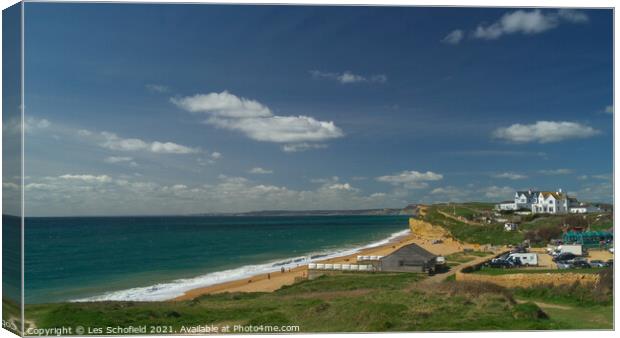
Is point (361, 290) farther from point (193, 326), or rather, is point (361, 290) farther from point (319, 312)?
point (193, 326)

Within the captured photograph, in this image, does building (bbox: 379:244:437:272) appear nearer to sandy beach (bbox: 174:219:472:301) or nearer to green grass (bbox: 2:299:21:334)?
sandy beach (bbox: 174:219:472:301)

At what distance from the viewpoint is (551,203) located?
1186 centimetres

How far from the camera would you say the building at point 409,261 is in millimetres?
12273

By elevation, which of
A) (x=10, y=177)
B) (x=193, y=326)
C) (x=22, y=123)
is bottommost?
(x=193, y=326)

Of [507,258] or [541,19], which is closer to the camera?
[541,19]

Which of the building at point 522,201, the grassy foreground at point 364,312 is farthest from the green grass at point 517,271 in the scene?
the building at point 522,201

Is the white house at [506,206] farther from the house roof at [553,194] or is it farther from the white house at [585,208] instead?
the white house at [585,208]

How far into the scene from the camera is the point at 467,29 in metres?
10.7

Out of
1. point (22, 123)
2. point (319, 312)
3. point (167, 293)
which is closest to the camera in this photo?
point (22, 123)

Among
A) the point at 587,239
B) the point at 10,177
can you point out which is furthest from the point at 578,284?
the point at 10,177

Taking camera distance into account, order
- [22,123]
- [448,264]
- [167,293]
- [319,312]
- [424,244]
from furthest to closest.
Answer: [424,244] < [448,264] < [167,293] < [319,312] < [22,123]

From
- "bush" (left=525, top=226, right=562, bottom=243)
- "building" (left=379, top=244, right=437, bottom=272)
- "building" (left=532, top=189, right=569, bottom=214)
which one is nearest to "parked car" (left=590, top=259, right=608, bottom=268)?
"bush" (left=525, top=226, right=562, bottom=243)

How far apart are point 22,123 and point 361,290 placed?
300 inches

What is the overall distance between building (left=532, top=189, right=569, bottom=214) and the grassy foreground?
2155 mm
